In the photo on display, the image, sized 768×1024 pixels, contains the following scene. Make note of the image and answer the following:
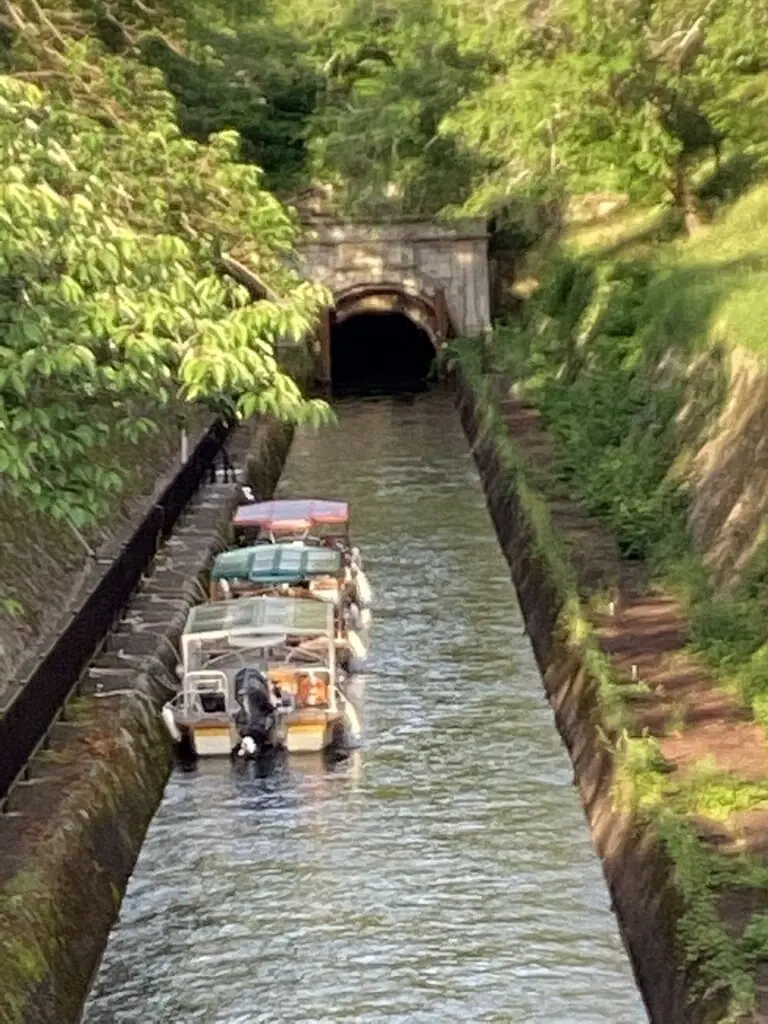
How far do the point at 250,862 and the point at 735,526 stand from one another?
8482 millimetres

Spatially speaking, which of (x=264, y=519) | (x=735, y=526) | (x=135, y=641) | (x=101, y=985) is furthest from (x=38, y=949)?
(x=264, y=519)

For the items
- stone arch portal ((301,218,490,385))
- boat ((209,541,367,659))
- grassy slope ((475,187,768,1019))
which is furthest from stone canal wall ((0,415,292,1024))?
stone arch portal ((301,218,490,385))

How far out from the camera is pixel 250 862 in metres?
21.2

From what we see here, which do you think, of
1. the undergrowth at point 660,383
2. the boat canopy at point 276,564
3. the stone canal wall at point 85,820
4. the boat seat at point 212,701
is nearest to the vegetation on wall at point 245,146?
the undergrowth at point 660,383

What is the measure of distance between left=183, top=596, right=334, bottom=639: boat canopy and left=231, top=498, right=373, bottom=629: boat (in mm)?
4926

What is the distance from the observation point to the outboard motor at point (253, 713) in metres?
23.7

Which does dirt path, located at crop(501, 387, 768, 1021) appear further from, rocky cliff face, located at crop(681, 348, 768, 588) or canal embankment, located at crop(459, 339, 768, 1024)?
rocky cliff face, located at crop(681, 348, 768, 588)

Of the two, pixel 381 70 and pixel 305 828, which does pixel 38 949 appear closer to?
pixel 305 828

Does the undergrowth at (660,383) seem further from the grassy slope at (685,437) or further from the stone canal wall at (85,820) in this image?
the stone canal wall at (85,820)

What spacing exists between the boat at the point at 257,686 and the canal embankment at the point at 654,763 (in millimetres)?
2912

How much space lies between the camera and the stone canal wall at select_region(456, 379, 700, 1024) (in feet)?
53.4

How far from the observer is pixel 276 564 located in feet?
93.7

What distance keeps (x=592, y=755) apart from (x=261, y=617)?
5.13 m

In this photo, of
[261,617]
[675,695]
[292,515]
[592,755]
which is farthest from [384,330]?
[592,755]
